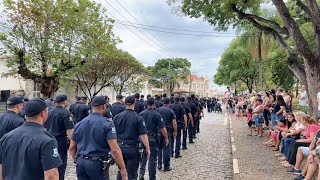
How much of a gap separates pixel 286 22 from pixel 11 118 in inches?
365

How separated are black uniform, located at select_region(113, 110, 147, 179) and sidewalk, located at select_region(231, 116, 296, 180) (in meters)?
3.13

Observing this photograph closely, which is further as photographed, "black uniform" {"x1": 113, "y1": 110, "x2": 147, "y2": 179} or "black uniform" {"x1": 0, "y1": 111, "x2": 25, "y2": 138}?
"black uniform" {"x1": 113, "y1": 110, "x2": 147, "y2": 179}

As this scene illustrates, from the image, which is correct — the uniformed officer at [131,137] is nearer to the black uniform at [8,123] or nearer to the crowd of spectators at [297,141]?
the black uniform at [8,123]

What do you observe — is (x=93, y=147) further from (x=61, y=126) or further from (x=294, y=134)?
(x=294, y=134)

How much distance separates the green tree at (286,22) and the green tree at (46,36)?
642 centimetres

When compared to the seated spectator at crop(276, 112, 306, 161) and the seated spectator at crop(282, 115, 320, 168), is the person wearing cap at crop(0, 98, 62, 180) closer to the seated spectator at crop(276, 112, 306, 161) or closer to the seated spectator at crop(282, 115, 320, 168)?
the seated spectator at crop(282, 115, 320, 168)

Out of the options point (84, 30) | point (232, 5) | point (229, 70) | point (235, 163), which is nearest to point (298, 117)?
point (235, 163)

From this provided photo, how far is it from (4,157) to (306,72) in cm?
1049

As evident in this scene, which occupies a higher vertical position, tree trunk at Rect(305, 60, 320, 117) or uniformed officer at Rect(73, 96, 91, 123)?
tree trunk at Rect(305, 60, 320, 117)

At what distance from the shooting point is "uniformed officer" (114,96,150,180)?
5.88 m

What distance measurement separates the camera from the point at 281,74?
101 feet

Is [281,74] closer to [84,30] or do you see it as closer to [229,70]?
[229,70]

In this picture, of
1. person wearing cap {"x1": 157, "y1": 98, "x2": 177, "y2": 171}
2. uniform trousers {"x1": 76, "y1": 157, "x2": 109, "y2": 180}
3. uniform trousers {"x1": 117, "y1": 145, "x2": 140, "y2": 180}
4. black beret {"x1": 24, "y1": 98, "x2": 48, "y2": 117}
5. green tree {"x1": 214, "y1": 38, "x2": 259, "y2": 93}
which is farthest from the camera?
green tree {"x1": 214, "y1": 38, "x2": 259, "y2": 93}

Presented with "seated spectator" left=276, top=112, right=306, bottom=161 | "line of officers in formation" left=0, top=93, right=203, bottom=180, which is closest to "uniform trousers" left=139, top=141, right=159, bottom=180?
"line of officers in formation" left=0, top=93, right=203, bottom=180
